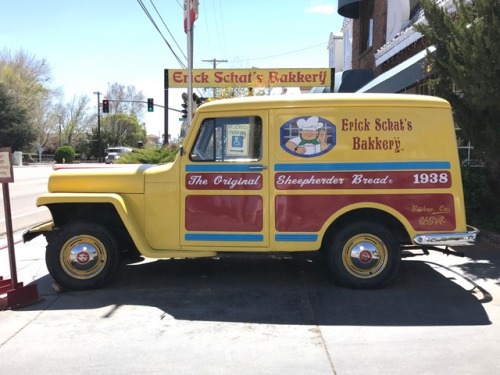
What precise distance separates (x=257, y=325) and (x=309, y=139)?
2.16 meters

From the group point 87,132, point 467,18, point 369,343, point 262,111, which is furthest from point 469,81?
point 87,132

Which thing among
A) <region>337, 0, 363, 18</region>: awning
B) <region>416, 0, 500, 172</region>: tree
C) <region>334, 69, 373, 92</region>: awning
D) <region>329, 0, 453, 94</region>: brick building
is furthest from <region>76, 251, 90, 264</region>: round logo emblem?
<region>337, 0, 363, 18</region>: awning

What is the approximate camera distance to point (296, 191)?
5.61 m

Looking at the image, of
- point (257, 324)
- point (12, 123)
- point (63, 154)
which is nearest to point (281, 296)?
point (257, 324)

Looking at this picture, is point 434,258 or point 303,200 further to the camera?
point 434,258

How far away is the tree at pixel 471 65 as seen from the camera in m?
8.12

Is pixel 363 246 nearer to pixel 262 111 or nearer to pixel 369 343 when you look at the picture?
pixel 369 343

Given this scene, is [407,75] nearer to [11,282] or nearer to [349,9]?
[11,282]

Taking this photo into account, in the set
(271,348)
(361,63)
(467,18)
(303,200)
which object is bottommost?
(271,348)

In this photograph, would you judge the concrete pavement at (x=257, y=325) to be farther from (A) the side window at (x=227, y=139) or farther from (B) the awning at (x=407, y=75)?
(B) the awning at (x=407, y=75)

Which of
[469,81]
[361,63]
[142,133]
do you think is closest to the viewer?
[469,81]

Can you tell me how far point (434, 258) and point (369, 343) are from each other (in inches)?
141

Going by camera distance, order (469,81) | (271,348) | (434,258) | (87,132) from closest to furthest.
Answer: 1. (271,348)
2. (434,258)
3. (469,81)
4. (87,132)

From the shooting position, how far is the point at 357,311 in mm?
5082
